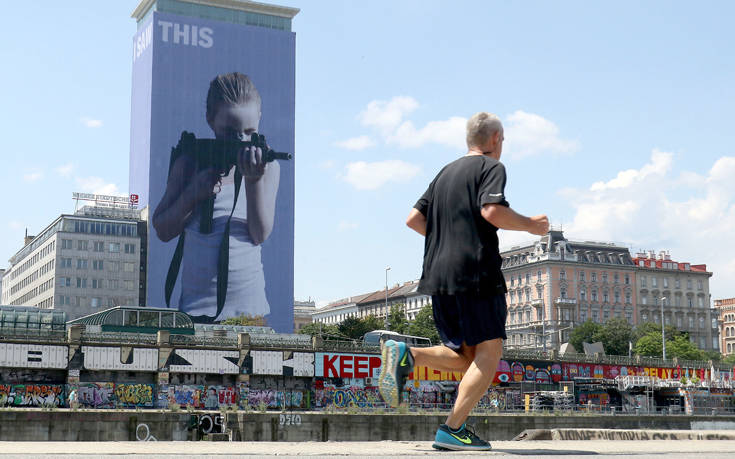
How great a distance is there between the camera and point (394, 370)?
25.0ft

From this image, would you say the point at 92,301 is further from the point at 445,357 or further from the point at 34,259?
the point at 445,357

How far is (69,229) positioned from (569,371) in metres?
69.7

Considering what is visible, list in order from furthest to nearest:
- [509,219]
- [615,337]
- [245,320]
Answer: [615,337] < [245,320] < [509,219]

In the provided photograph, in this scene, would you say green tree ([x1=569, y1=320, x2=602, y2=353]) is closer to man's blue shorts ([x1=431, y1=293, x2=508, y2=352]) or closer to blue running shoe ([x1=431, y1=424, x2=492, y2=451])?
man's blue shorts ([x1=431, y1=293, x2=508, y2=352])

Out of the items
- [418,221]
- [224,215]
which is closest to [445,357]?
[418,221]

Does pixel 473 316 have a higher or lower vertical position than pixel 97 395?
higher

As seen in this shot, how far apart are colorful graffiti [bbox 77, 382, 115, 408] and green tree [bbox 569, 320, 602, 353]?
77785mm

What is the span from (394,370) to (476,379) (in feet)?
2.13

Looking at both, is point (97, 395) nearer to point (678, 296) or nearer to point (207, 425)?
point (207, 425)

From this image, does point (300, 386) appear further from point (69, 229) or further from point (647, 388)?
point (69, 229)

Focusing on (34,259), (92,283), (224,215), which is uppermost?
(224,215)

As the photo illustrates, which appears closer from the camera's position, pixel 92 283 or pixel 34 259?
pixel 92 283

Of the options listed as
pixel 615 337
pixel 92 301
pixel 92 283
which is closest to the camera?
pixel 92 301

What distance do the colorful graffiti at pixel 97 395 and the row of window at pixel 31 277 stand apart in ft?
215
